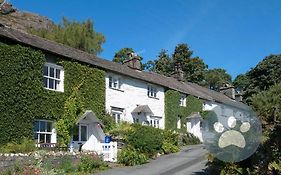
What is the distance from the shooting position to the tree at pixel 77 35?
4922 cm

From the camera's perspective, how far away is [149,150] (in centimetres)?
2406

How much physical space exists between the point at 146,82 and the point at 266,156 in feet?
74.8

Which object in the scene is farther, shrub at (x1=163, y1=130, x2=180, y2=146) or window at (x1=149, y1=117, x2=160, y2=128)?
window at (x1=149, y1=117, x2=160, y2=128)

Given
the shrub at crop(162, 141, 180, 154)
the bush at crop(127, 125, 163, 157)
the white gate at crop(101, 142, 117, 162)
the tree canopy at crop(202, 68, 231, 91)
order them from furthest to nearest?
1. the tree canopy at crop(202, 68, 231, 91)
2. the shrub at crop(162, 141, 180, 154)
3. the bush at crop(127, 125, 163, 157)
4. the white gate at crop(101, 142, 117, 162)

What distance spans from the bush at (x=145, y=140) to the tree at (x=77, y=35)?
27151 millimetres

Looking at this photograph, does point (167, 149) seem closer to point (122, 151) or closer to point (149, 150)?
point (149, 150)

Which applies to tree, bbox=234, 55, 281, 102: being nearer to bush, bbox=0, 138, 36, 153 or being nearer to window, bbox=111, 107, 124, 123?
window, bbox=111, 107, 124, 123

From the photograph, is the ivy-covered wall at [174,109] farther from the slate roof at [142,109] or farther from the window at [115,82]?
the window at [115,82]

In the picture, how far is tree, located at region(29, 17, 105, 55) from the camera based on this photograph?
49.2m

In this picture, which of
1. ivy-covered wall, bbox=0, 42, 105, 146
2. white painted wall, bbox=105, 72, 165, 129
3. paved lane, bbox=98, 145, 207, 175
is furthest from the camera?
white painted wall, bbox=105, 72, 165, 129

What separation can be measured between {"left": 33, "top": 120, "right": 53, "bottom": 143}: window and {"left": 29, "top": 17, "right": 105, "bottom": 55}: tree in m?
25.5

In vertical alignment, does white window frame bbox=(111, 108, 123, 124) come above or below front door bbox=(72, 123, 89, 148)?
above

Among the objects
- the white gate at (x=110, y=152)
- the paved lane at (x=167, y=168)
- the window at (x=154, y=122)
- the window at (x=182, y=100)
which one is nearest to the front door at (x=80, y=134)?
the white gate at (x=110, y=152)
